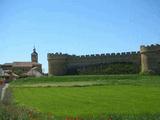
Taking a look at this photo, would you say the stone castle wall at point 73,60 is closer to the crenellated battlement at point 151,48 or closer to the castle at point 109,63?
the castle at point 109,63

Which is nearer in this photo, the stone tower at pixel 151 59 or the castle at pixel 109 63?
the stone tower at pixel 151 59

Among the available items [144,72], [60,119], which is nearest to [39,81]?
[144,72]

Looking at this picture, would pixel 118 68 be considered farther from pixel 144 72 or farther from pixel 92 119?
pixel 92 119

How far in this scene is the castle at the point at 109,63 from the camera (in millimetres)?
76606

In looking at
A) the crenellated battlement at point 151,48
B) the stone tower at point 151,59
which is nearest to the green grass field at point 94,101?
the stone tower at point 151,59

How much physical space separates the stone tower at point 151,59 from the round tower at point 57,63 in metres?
16.0

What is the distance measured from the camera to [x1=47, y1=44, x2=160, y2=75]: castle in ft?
251

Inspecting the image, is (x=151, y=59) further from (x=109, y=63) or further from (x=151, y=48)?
(x=109, y=63)

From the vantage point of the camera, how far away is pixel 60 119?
14898mm

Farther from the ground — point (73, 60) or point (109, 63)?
point (73, 60)

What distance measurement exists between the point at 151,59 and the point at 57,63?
61.6 feet

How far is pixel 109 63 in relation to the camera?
272ft

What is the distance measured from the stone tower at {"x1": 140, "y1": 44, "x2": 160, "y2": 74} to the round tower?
16027 millimetres

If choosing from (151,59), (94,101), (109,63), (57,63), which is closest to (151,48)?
(151,59)
